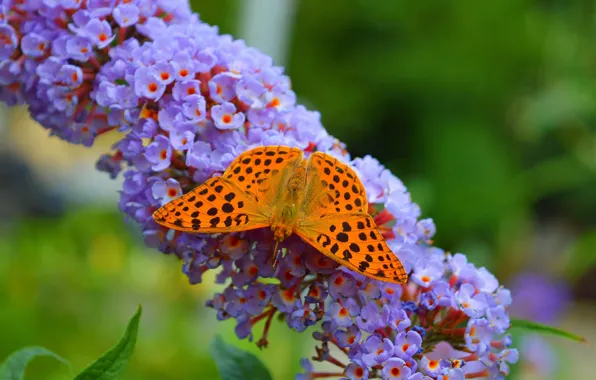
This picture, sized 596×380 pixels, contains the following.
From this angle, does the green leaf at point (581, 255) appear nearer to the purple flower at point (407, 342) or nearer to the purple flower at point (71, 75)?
the purple flower at point (407, 342)

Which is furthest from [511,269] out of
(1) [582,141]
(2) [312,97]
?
(2) [312,97]

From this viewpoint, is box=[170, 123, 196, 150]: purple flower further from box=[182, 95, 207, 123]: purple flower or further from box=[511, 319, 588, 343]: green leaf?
box=[511, 319, 588, 343]: green leaf

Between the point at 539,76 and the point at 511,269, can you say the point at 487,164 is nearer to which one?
the point at 539,76

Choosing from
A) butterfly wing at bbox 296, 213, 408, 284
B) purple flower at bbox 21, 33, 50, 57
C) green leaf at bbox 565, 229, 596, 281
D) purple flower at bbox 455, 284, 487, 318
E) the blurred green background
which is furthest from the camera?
the blurred green background

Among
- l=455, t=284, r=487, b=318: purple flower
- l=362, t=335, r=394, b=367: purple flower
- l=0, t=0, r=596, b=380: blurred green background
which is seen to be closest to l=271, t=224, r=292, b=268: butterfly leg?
l=362, t=335, r=394, b=367: purple flower

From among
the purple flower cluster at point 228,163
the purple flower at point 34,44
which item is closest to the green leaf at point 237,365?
the purple flower cluster at point 228,163

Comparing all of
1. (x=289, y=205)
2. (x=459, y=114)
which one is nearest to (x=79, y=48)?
(x=289, y=205)

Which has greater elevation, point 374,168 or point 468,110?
point 468,110
